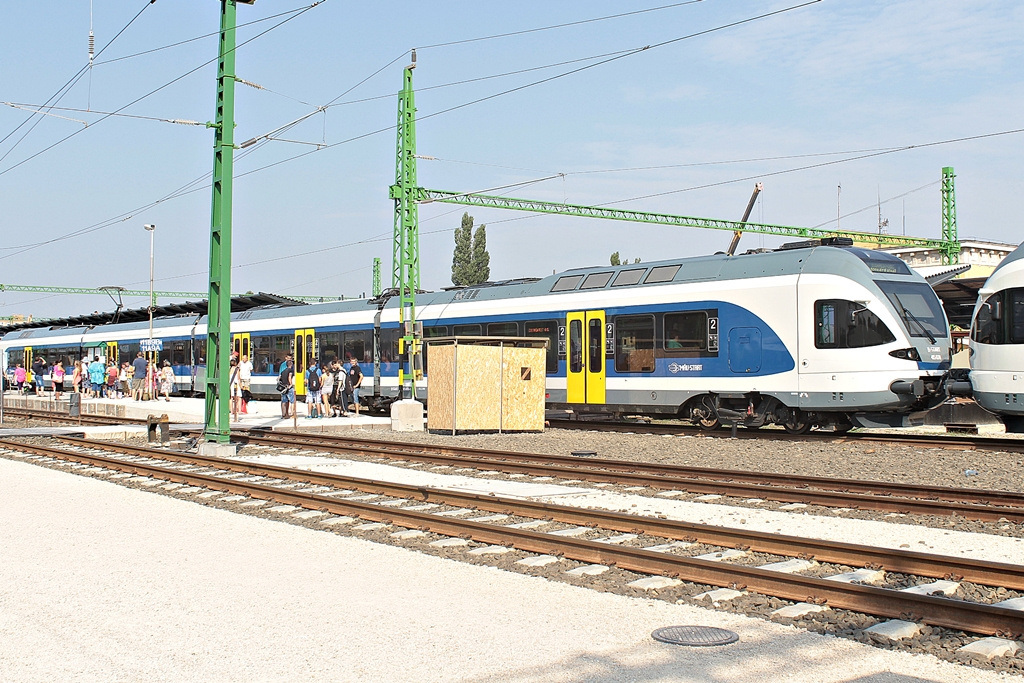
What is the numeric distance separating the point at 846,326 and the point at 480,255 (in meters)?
73.2

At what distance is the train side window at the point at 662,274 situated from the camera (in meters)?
21.7

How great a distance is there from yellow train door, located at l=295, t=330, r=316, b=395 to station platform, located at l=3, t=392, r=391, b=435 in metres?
1.02

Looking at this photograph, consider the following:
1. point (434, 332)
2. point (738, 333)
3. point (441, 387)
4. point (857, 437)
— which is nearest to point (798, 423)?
point (857, 437)

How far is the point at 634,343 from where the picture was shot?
21953 millimetres

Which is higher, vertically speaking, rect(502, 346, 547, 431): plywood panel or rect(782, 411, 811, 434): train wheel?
rect(502, 346, 547, 431): plywood panel

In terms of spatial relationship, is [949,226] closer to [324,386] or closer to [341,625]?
[324,386]

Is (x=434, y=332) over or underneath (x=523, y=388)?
over

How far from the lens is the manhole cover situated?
5719mm

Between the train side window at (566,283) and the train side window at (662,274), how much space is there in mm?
2211

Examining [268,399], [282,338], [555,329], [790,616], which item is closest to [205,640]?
[790,616]

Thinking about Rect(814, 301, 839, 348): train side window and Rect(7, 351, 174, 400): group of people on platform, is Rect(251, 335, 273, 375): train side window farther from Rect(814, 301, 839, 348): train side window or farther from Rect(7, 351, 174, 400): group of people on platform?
Rect(814, 301, 839, 348): train side window

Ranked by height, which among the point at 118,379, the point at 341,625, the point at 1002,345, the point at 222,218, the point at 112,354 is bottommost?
the point at 341,625

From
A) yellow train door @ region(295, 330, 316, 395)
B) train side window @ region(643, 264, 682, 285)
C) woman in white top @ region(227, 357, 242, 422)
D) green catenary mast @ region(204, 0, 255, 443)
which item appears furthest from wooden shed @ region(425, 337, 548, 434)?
yellow train door @ region(295, 330, 316, 395)

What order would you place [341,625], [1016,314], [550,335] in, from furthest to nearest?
[550,335]
[1016,314]
[341,625]
